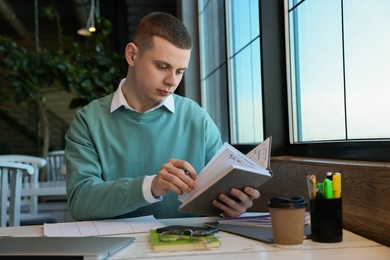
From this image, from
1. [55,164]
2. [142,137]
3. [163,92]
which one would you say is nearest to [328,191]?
[163,92]

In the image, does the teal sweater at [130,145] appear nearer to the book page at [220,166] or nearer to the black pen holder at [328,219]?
the book page at [220,166]

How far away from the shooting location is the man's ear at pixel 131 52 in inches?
61.2

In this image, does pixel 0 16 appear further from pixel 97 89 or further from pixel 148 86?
pixel 148 86

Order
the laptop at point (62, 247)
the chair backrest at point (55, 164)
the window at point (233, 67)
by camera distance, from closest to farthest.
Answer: the laptop at point (62, 247), the window at point (233, 67), the chair backrest at point (55, 164)

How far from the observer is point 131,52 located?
1564mm

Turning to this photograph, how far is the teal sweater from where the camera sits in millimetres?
1491

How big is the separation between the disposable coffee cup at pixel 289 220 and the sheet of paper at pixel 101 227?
1.13 ft

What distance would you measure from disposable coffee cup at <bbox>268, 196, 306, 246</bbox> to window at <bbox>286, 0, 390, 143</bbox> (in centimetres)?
48

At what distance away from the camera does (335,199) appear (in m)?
1.03

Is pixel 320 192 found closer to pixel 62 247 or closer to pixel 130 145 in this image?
pixel 62 247

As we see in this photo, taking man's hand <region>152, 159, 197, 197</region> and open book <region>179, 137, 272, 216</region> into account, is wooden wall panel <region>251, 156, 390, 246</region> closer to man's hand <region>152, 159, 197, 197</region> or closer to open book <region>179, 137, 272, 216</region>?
open book <region>179, 137, 272, 216</region>

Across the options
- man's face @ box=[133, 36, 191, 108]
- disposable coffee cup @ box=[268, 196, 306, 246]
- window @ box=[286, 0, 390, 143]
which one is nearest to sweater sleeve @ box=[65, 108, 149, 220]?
man's face @ box=[133, 36, 191, 108]

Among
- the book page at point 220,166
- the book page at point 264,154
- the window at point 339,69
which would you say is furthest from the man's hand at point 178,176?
the window at point 339,69

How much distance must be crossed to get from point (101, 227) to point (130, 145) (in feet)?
1.18
